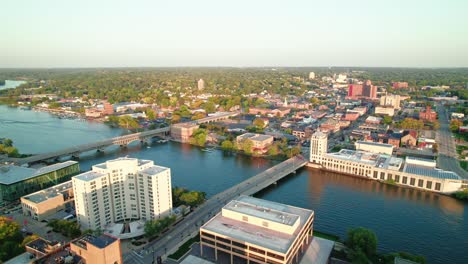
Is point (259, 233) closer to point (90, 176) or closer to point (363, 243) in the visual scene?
point (363, 243)

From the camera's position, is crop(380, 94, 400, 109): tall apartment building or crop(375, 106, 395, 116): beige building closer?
crop(375, 106, 395, 116): beige building

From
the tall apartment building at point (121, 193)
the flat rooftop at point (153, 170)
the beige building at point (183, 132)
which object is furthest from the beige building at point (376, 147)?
the flat rooftop at point (153, 170)

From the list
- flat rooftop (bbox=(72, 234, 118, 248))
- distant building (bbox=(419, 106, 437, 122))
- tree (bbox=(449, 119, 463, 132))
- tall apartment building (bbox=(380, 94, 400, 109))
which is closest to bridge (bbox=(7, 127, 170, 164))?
flat rooftop (bbox=(72, 234, 118, 248))

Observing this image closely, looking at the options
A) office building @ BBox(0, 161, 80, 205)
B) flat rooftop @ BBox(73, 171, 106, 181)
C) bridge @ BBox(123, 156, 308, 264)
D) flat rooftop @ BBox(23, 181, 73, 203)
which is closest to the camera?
bridge @ BBox(123, 156, 308, 264)

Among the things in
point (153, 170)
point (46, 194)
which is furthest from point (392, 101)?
point (46, 194)

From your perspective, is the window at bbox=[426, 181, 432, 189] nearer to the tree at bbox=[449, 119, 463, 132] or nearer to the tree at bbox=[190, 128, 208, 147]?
the tree at bbox=[190, 128, 208, 147]

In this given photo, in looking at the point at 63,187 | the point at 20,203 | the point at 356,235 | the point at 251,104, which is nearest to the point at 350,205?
the point at 356,235
